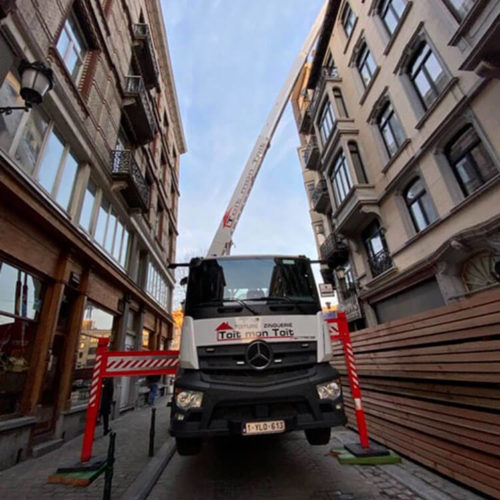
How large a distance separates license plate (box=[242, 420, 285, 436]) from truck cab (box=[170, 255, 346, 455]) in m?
0.01

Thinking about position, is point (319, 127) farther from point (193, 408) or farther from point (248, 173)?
point (193, 408)

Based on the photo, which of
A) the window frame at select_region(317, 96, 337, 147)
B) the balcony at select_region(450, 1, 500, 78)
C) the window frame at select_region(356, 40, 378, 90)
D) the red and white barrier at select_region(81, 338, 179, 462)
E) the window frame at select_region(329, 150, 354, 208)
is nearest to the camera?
the red and white barrier at select_region(81, 338, 179, 462)

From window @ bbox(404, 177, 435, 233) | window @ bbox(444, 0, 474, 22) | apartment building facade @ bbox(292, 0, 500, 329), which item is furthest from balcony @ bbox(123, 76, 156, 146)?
window @ bbox(404, 177, 435, 233)

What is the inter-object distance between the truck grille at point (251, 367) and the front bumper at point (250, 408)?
0.10 metres

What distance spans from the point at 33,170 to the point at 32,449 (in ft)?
19.6

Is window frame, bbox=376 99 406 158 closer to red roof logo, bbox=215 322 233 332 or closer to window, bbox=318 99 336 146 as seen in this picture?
window, bbox=318 99 336 146

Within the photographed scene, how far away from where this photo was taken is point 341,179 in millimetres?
14727

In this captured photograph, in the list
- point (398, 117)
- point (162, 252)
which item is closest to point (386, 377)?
point (398, 117)

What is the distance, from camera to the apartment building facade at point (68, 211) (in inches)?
221

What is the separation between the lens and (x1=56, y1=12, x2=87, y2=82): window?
26.6ft

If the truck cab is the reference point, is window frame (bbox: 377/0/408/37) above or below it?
above

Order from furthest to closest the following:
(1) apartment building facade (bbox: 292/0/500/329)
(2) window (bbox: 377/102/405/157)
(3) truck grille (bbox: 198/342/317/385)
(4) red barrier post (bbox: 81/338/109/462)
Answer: (2) window (bbox: 377/102/405/157) → (1) apartment building facade (bbox: 292/0/500/329) → (4) red barrier post (bbox: 81/338/109/462) → (3) truck grille (bbox: 198/342/317/385)

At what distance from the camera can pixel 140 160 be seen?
13836 mm

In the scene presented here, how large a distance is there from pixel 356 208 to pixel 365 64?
7423 mm
